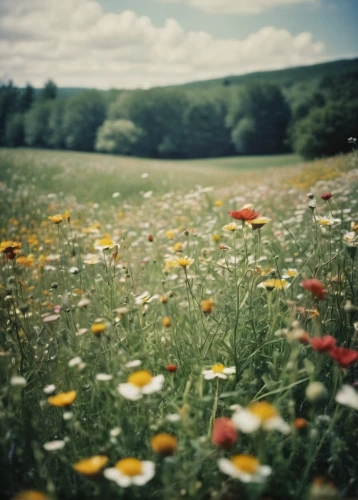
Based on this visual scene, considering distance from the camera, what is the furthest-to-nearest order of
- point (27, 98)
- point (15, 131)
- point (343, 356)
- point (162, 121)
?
point (27, 98)
point (162, 121)
point (15, 131)
point (343, 356)

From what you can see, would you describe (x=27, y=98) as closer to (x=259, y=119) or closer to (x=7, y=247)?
(x=259, y=119)

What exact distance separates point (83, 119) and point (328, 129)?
A: 31620 mm

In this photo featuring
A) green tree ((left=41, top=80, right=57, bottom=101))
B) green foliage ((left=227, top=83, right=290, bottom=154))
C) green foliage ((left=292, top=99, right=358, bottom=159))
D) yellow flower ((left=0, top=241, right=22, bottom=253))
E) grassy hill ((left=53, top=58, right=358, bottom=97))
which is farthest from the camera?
grassy hill ((left=53, top=58, right=358, bottom=97))

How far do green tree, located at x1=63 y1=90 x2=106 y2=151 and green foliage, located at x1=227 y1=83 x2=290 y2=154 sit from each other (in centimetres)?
1442

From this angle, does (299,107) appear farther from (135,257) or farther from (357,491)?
(357,491)

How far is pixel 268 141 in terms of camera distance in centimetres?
3366

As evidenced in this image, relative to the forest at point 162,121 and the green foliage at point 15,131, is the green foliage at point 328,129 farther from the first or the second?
the green foliage at point 15,131

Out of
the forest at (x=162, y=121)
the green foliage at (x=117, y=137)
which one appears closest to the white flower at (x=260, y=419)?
the forest at (x=162, y=121)

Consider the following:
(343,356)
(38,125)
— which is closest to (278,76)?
(38,125)

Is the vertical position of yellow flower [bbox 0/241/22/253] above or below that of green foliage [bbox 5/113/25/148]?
below

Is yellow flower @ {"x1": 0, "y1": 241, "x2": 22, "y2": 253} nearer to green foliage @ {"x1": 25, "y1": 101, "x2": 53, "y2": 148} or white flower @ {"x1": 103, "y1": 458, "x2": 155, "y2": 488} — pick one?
white flower @ {"x1": 103, "y1": 458, "x2": 155, "y2": 488}

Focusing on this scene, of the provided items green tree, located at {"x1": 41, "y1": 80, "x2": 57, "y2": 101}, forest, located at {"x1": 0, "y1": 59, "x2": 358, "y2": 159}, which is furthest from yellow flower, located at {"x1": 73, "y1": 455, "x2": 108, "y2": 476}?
green tree, located at {"x1": 41, "y1": 80, "x2": 57, "y2": 101}

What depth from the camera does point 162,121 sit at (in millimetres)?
39125

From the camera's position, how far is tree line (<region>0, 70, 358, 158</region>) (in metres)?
34.0
